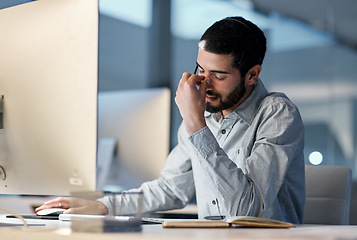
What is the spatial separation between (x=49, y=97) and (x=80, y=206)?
347 millimetres

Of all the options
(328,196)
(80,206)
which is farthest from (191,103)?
(328,196)

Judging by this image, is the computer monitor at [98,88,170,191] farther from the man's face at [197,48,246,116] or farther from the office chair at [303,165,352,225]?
the office chair at [303,165,352,225]

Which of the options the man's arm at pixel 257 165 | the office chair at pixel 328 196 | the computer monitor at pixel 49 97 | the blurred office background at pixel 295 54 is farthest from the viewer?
the blurred office background at pixel 295 54

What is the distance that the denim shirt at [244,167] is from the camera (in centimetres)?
138

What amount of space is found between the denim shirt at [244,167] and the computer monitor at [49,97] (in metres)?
0.14

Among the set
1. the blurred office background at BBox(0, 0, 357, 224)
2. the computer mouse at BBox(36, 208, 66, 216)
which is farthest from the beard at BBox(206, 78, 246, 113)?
the blurred office background at BBox(0, 0, 357, 224)

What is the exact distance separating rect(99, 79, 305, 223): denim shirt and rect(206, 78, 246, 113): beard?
31 mm

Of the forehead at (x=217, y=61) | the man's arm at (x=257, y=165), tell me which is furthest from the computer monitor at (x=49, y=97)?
the forehead at (x=217, y=61)

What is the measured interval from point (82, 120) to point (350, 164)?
3561mm

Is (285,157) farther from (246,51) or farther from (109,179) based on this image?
(109,179)

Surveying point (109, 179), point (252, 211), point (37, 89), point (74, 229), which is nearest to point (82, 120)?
point (37, 89)

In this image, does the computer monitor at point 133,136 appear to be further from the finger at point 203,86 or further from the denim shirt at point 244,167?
the finger at point 203,86

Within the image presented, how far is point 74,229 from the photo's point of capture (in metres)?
0.97

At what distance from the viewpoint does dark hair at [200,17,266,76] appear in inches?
63.6
